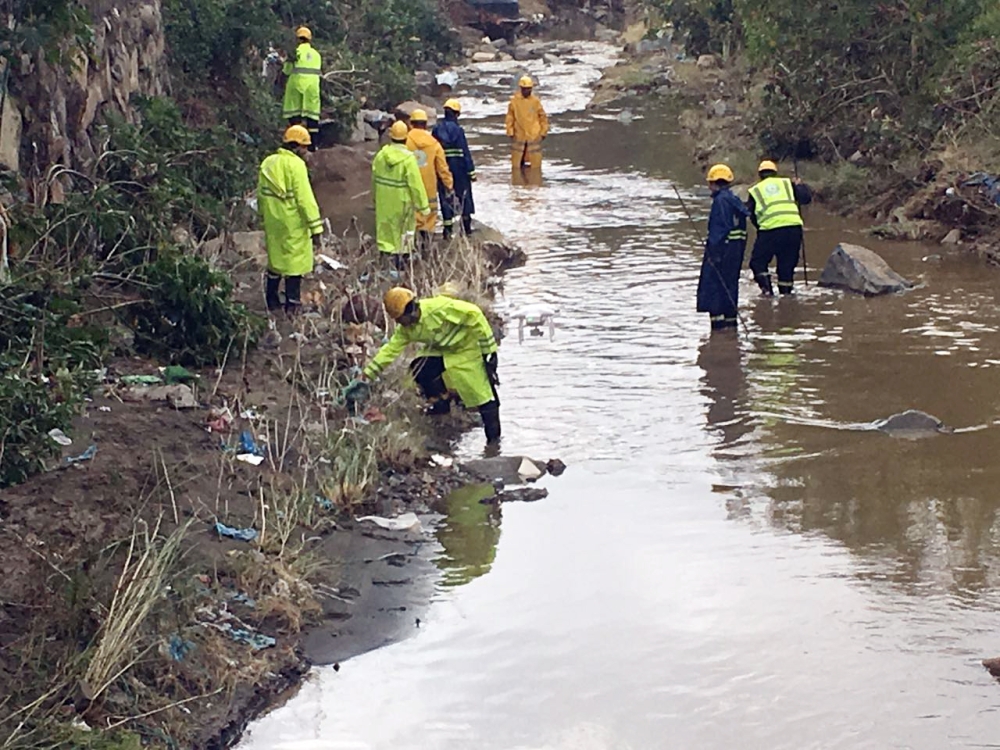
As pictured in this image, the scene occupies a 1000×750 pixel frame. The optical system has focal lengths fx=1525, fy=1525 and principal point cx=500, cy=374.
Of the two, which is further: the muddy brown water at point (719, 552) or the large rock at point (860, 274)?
the large rock at point (860, 274)

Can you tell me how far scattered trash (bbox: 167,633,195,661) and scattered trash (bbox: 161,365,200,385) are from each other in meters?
3.70

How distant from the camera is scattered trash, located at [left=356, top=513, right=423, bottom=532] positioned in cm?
896

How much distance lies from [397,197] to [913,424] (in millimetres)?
5858

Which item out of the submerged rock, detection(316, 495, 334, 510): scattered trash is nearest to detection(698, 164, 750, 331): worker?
the submerged rock

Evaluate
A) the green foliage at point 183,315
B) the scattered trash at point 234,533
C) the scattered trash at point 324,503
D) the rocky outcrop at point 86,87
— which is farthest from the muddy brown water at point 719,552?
the rocky outcrop at point 86,87

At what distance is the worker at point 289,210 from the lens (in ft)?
41.2

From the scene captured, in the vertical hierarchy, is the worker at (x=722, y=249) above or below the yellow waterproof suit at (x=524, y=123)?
below

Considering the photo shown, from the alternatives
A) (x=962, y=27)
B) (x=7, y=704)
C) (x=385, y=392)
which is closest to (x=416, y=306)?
(x=385, y=392)

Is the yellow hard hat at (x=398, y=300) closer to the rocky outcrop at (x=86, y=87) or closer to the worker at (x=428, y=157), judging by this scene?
the rocky outcrop at (x=86, y=87)

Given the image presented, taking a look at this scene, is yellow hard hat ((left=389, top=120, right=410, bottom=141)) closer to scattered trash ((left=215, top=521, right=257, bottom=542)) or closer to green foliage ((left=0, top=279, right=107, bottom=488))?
green foliage ((left=0, top=279, right=107, bottom=488))

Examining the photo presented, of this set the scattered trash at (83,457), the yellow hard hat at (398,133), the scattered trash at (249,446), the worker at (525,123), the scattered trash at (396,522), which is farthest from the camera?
the worker at (525,123)

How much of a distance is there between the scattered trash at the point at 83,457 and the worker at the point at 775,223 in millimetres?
7586

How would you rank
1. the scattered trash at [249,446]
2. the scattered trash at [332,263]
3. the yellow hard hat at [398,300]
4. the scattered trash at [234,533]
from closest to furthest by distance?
the scattered trash at [234,533]
the scattered trash at [249,446]
the yellow hard hat at [398,300]
the scattered trash at [332,263]

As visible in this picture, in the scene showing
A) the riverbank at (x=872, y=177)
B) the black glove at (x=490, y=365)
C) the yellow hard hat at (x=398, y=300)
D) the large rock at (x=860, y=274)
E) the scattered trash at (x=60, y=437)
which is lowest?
the scattered trash at (x=60, y=437)
